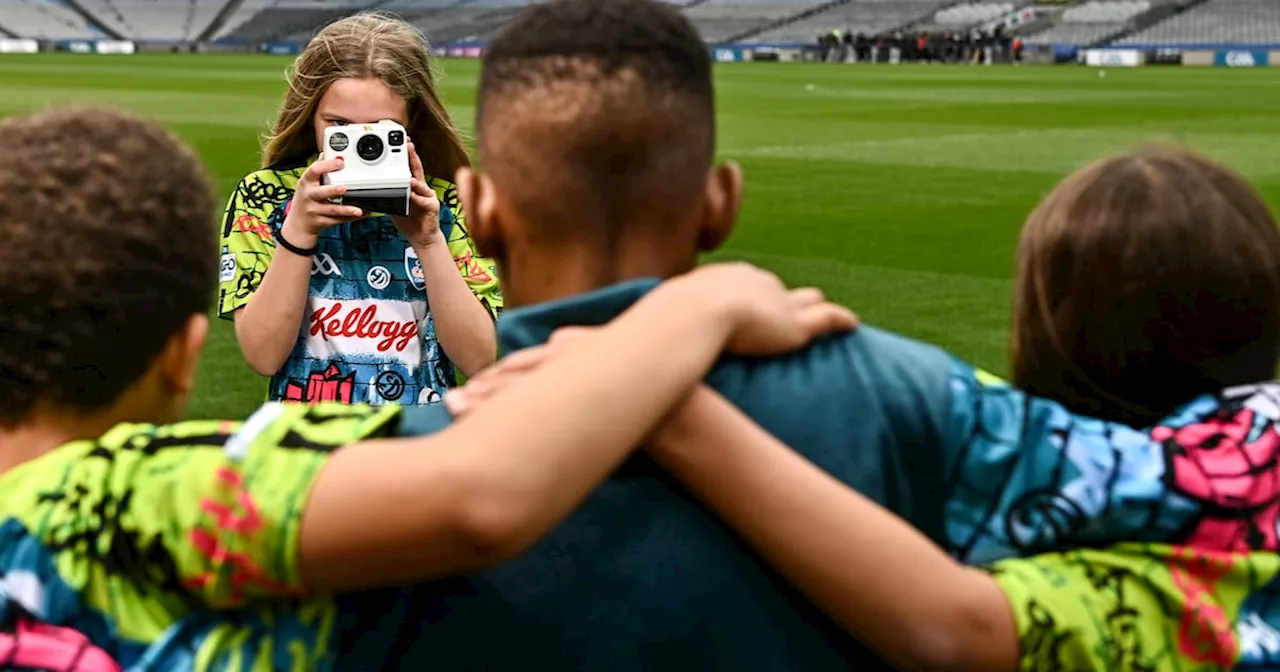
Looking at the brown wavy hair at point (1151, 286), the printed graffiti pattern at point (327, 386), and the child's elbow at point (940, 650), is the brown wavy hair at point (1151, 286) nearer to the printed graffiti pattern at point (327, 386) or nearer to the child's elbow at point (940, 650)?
the child's elbow at point (940, 650)

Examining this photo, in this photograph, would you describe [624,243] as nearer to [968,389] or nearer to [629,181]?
[629,181]

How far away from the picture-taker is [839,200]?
42.5 ft

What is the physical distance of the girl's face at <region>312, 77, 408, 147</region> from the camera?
333 cm

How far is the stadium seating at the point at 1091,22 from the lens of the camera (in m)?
54.2

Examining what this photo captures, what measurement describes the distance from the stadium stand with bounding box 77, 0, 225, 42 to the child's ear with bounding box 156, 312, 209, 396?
76.4m

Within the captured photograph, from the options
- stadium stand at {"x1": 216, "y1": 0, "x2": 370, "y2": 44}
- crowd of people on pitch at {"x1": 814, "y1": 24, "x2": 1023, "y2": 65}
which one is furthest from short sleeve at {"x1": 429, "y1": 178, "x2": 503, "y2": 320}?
stadium stand at {"x1": 216, "y1": 0, "x2": 370, "y2": 44}

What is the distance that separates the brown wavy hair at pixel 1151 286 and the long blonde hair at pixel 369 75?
1913mm

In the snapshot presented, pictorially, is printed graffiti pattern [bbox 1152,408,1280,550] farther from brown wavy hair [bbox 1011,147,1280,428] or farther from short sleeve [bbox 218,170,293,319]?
short sleeve [bbox 218,170,293,319]

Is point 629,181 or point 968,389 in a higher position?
point 629,181

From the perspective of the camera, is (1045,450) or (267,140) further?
(267,140)

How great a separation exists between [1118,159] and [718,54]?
57.0m

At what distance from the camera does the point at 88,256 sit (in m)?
1.53

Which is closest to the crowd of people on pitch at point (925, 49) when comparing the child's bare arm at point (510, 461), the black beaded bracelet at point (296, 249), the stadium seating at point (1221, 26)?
the stadium seating at point (1221, 26)

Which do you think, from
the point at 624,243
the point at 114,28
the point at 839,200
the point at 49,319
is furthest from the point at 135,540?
the point at 114,28
